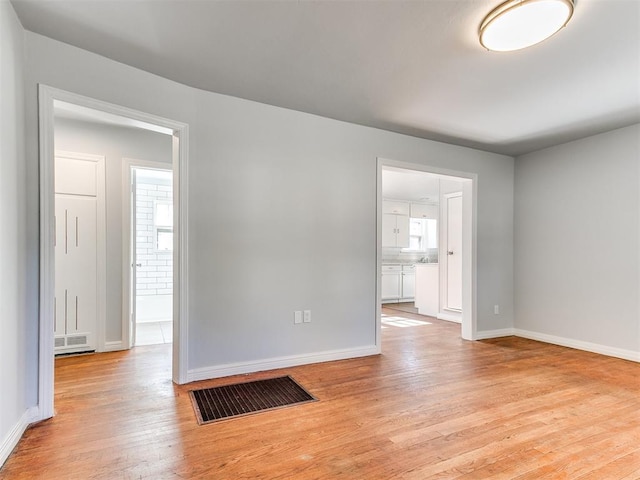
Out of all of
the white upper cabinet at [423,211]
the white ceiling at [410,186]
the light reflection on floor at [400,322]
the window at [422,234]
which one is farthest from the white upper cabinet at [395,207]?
the light reflection on floor at [400,322]

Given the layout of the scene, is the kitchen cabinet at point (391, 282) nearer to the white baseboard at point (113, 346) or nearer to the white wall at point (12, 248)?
the white baseboard at point (113, 346)

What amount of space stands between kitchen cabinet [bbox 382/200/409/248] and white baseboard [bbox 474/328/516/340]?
3.67 m

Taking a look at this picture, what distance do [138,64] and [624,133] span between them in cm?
463

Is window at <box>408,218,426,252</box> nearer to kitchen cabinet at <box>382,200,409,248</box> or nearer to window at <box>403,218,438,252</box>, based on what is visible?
window at <box>403,218,438,252</box>

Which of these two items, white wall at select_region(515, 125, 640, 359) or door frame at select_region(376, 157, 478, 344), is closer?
white wall at select_region(515, 125, 640, 359)

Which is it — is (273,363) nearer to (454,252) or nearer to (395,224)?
(454,252)

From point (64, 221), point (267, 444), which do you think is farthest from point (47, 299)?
point (64, 221)

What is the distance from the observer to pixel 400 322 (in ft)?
18.3

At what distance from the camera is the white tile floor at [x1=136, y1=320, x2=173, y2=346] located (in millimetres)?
4254

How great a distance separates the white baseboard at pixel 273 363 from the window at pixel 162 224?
3.57m

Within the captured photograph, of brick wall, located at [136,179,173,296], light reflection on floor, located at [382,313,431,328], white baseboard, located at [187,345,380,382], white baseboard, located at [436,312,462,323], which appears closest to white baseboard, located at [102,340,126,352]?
white baseboard, located at [187,345,380,382]

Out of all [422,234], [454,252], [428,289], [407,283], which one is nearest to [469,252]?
[454,252]

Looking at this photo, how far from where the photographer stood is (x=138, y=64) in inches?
99.4

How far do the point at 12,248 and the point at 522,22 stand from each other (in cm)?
297
